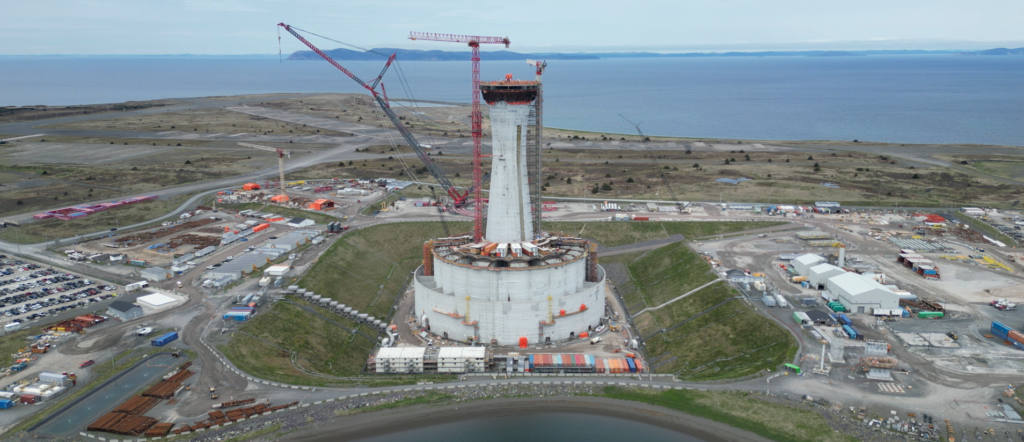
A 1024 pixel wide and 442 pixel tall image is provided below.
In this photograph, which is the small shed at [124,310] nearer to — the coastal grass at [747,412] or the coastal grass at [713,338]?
the coastal grass at [747,412]

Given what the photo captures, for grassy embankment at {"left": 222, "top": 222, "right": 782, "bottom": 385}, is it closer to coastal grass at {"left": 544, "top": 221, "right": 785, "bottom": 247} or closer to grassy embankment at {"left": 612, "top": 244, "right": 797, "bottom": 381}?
coastal grass at {"left": 544, "top": 221, "right": 785, "bottom": 247}

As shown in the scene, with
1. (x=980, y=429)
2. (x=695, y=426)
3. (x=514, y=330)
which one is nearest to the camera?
(x=980, y=429)

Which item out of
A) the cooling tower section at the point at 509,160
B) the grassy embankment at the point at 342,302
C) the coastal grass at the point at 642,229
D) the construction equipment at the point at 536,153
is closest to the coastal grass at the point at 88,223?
the grassy embankment at the point at 342,302

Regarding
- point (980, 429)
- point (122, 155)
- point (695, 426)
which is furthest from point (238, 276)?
point (122, 155)

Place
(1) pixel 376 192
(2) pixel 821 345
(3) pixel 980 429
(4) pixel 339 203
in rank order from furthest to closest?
1. (1) pixel 376 192
2. (4) pixel 339 203
3. (2) pixel 821 345
4. (3) pixel 980 429

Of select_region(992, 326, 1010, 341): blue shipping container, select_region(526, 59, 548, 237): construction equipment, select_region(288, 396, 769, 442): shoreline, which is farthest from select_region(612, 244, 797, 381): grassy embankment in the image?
select_region(992, 326, 1010, 341): blue shipping container

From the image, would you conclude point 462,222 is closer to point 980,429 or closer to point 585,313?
point 585,313

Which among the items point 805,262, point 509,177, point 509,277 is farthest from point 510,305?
point 805,262
